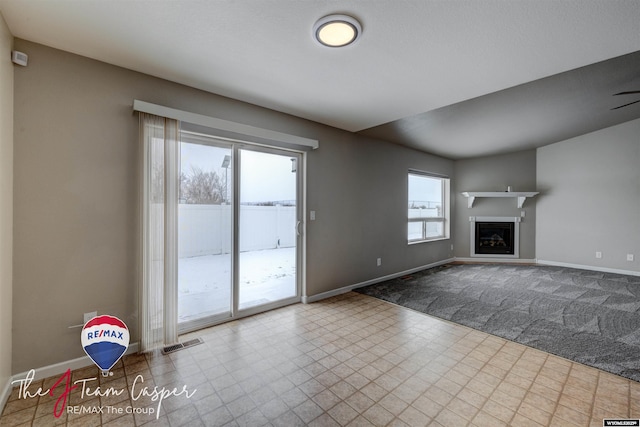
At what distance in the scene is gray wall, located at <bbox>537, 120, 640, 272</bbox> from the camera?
507cm

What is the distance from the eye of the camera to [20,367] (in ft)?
6.32

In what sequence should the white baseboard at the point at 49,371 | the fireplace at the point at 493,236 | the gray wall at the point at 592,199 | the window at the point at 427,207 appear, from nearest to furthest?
the white baseboard at the point at 49,371
the gray wall at the point at 592,199
the window at the point at 427,207
the fireplace at the point at 493,236

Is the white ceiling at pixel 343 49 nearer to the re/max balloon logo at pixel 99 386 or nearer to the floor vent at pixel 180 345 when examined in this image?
the re/max balloon logo at pixel 99 386

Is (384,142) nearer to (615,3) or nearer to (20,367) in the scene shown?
(615,3)

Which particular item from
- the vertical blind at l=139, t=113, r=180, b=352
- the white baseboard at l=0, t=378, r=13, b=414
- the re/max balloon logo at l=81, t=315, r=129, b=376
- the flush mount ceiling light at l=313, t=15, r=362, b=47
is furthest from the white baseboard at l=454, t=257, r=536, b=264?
the white baseboard at l=0, t=378, r=13, b=414

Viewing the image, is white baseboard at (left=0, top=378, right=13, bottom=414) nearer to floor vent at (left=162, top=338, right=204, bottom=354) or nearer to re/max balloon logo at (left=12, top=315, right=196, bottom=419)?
re/max balloon logo at (left=12, top=315, right=196, bottom=419)

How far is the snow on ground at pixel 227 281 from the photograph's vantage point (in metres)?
2.79

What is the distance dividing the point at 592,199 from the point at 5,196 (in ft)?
27.5

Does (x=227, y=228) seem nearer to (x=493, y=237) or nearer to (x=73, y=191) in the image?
(x=73, y=191)

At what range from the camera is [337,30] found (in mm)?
1794

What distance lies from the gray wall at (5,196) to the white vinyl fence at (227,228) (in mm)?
1109

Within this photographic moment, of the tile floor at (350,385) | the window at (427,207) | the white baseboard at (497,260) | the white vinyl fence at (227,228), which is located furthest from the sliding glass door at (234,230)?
the white baseboard at (497,260)

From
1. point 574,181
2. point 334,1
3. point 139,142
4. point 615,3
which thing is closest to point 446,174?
point 574,181

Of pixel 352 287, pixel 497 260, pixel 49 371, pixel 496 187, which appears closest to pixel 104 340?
pixel 49 371
